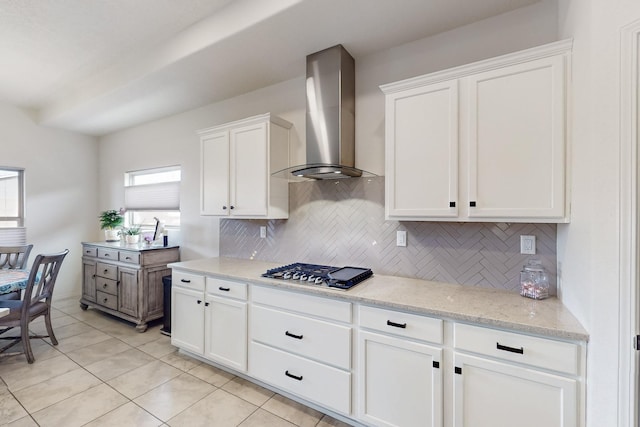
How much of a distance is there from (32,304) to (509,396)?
3943mm

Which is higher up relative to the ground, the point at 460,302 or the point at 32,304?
the point at 460,302

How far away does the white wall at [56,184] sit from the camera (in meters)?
4.20

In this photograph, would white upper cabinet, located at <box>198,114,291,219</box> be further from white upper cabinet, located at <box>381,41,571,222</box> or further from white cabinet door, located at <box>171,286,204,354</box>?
white upper cabinet, located at <box>381,41,571,222</box>

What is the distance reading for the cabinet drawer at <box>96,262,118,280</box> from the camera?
3.71 meters

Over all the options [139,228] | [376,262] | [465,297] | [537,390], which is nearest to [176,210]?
[139,228]

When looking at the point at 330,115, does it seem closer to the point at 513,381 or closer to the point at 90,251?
the point at 513,381

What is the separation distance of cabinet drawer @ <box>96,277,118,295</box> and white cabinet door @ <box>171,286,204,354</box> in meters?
1.44

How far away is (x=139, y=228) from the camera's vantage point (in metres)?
4.28

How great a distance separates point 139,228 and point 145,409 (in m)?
2.86

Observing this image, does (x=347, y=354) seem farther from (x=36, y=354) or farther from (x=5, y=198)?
(x=5, y=198)

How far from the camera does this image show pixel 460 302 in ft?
5.48

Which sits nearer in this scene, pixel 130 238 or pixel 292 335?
pixel 292 335

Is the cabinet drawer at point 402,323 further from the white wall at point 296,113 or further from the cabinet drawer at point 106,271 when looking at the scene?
the cabinet drawer at point 106,271

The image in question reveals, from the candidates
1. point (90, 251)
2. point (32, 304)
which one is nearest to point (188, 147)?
point (90, 251)
